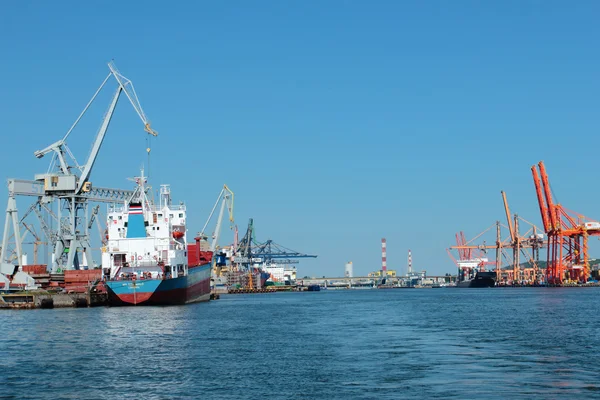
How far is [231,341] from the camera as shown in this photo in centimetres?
3925

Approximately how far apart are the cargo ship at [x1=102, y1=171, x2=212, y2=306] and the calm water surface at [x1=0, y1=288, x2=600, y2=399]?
47.0 ft

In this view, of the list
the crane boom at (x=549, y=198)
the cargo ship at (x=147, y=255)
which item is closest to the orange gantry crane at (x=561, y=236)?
the crane boom at (x=549, y=198)

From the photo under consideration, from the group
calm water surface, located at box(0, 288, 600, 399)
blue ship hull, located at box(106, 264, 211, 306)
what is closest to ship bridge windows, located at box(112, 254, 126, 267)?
blue ship hull, located at box(106, 264, 211, 306)

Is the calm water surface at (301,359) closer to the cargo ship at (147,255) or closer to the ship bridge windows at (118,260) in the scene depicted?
the cargo ship at (147,255)

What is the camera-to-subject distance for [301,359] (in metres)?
31.9

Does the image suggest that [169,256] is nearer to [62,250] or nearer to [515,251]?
[62,250]

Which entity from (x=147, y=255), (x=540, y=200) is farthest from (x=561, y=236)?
(x=147, y=255)

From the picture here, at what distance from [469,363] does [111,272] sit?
1812 inches

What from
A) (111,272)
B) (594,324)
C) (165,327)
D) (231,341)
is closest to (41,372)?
(231,341)

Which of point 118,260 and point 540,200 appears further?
point 540,200

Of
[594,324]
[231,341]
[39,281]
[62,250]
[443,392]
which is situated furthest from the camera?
[62,250]

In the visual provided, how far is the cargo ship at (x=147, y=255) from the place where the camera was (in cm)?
6600

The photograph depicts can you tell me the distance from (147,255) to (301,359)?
42.2 meters

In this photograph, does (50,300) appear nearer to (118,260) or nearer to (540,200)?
(118,260)
